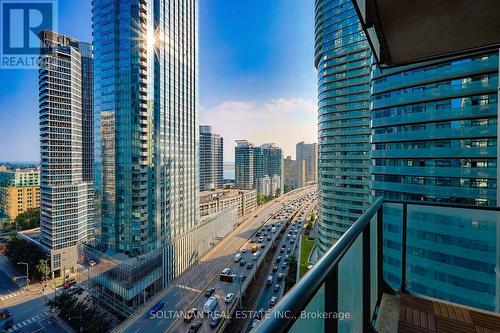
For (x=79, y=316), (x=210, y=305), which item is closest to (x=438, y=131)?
(x=210, y=305)

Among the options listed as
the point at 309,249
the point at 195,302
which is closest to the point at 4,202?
the point at 195,302

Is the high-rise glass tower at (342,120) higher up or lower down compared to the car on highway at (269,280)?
higher up

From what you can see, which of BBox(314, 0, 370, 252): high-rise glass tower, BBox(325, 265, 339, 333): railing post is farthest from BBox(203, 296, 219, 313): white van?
BBox(325, 265, 339, 333): railing post

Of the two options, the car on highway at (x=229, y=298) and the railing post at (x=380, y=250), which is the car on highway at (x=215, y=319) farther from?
the railing post at (x=380, y=250)

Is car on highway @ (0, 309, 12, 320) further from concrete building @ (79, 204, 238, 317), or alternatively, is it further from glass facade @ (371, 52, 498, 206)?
glass facade @ (371, 52, 498, 206)

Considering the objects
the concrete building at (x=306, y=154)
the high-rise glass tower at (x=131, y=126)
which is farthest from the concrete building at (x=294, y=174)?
the high-rise glass tower at (x=131, y=126)
